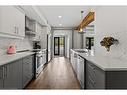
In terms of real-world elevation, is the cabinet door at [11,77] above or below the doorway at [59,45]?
below

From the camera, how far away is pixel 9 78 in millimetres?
2678

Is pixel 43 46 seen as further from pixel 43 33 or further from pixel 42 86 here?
pixel 42 86

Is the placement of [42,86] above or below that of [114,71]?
below

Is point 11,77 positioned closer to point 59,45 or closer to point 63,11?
point 63,11

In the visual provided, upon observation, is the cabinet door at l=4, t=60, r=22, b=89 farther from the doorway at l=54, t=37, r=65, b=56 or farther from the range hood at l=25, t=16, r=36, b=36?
the doorway at l=54, t=37, r=65, b=56

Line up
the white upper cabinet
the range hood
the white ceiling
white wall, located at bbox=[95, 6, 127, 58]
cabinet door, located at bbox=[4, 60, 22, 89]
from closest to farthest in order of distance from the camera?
cabinet door, located at bbox=[4, 60, 22, 89] → white wall, located at bbox=[95, 6, 127, 58] → the white upper cabinet → the white ceiling → the range hood

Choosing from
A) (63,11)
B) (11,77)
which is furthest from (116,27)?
(63,11)

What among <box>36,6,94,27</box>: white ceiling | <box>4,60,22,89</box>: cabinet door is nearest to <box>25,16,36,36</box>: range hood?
<box>36,6,94,27</box>: white ceiling

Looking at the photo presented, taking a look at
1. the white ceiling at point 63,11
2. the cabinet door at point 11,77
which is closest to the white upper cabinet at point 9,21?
the cabinet door at point 11,77

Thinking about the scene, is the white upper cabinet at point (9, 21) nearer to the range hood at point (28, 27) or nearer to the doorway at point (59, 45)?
the range hood at point (28, 27)

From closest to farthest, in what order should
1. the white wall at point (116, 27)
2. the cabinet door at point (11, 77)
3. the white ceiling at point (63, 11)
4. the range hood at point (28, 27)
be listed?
the cabinet door at point (11, 77) < the white wall at point (116, 27) < the white ceiling at point (63, 11) < the range hood at point (28, 27)

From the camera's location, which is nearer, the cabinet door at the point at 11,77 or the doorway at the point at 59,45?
the cabinet door at the point at 11,77
